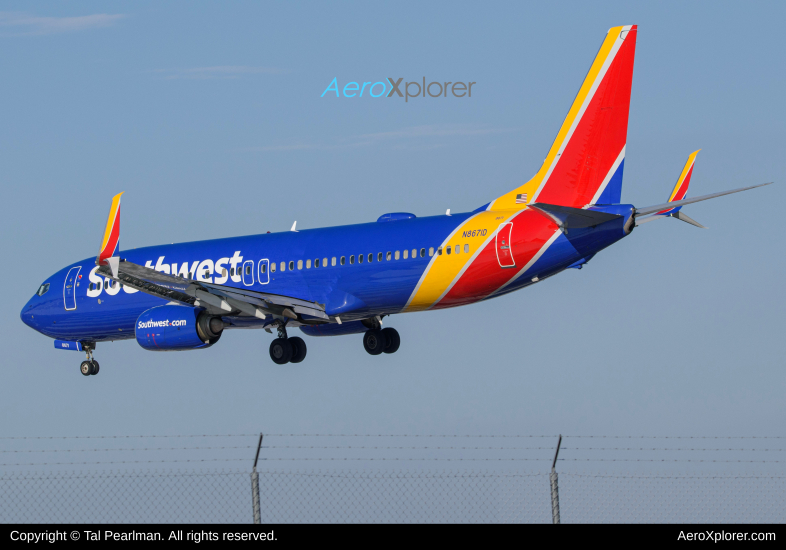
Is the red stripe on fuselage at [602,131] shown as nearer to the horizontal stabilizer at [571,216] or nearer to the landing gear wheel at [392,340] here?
the horizontal stabilizer at [571,216]

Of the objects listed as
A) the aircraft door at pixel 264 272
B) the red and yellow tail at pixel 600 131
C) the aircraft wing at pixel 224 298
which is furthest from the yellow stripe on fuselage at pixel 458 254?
the aircraft door at pixel 264 272

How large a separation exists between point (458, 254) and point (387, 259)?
2712 mm

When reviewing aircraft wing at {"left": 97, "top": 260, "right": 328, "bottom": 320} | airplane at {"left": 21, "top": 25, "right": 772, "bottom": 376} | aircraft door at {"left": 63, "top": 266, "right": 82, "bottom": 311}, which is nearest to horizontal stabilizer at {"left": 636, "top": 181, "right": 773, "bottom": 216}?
airplane at {"left": 21, "top": 25, "right": 772, "bottom": 376}

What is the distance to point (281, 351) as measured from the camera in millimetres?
39281

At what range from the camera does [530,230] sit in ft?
106

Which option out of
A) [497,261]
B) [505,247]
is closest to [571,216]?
[505,247]

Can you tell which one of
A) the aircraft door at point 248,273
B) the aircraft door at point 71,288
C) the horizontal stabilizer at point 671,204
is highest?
the aircraft door at point 71,288

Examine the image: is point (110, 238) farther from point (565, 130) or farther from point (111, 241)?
point (565, 130)

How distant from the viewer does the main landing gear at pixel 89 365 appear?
1751 inches

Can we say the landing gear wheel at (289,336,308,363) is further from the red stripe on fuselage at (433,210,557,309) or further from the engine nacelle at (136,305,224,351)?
the red stripe on fuselage at (433,210,557,309)

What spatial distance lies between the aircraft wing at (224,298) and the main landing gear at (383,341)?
3660mm

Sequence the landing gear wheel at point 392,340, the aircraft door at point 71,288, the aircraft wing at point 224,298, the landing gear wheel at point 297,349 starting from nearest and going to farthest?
1. the aircraft wing at point 224,298
2. the landing gear wheel at point 297,349
3. the landing gear wheel at point 392,340
4. the aircraft door at point 71,288

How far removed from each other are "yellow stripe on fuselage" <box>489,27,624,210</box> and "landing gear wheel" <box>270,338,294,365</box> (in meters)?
9.76
